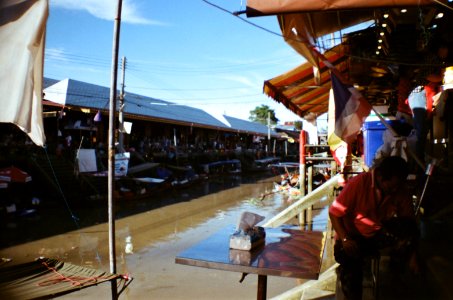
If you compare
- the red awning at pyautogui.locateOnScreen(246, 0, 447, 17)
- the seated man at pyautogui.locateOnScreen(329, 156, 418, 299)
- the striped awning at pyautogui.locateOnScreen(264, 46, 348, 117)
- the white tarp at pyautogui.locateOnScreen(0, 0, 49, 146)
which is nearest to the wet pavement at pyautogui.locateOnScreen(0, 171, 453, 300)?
the seated man at pyautogui.locateOnScreen(329, 156, 418, 299)

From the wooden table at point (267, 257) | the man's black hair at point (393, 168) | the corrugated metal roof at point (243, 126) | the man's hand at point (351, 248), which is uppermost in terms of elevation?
the corrugated metal roof at point (243, 126)

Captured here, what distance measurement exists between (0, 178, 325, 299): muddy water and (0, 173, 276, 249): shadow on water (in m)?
0.10

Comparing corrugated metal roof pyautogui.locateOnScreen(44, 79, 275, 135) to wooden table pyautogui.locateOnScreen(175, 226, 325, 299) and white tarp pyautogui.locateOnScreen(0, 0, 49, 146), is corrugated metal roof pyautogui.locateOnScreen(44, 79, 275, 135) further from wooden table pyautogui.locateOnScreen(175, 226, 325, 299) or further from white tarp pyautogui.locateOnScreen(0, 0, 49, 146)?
wooden table pyautogui.locateOnScreen(175, 226, 325, 299)

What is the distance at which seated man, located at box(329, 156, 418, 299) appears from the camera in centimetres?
309

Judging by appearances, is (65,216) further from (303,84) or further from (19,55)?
(19,55)

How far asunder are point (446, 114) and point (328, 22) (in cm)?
210

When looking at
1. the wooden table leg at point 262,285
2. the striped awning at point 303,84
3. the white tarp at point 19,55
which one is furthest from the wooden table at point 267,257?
the striped awning at point 303,84

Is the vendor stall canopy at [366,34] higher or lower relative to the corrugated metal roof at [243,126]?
lower

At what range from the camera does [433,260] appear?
13.4ft

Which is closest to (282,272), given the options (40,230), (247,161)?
(40,230)

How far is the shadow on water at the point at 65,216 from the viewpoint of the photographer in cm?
1140

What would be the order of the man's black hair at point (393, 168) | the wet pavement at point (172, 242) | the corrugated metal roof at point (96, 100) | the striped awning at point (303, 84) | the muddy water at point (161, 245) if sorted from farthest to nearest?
the corrugated metal roof at point (96, 100), the striped awning at point (303, 84), the muddy water at point (161, 245), the wet pavement at point (172, 242), the man's black hair at point (393, 168)

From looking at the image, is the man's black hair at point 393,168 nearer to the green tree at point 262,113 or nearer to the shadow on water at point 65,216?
the shadow on water at point 65,216

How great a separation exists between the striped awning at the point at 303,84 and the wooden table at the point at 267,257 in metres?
3.96
